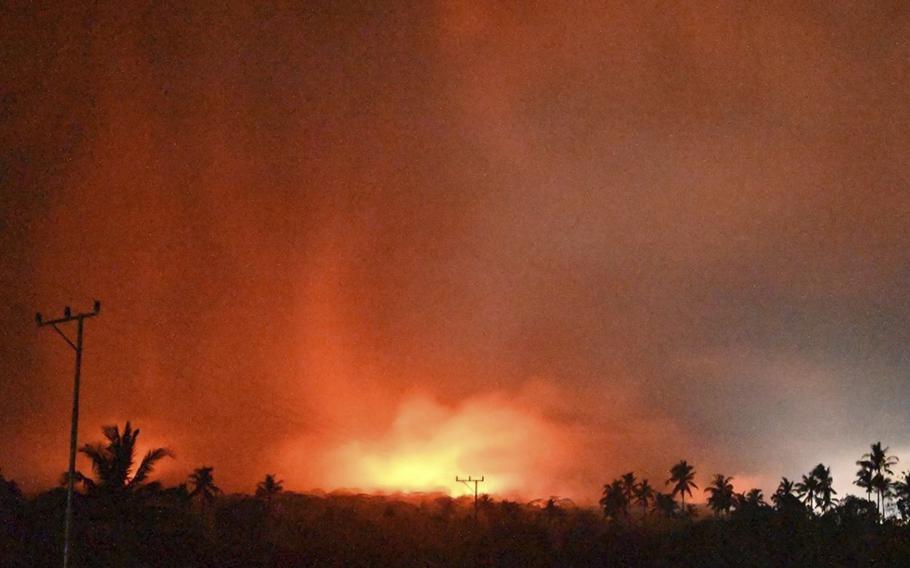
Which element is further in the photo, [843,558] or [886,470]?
[886,470]

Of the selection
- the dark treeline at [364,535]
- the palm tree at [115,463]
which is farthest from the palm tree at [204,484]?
the palm tree at [115,463]

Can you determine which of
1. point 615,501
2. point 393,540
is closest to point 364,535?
point 393,540

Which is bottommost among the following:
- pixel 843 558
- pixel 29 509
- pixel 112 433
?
pixel 843 558

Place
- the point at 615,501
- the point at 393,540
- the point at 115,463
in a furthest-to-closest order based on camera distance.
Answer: the point at 615,501 → the point at 393,540 → the point at 115,463

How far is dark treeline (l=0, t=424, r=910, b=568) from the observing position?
39.0 metres

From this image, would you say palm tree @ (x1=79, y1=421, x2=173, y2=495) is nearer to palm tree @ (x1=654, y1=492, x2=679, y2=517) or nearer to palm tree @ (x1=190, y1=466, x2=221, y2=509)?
palm tree @ (x1=190, y1=466, x2=221, y2=509)

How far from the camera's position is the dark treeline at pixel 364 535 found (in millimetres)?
39000

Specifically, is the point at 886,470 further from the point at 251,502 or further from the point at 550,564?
the point at 251,502

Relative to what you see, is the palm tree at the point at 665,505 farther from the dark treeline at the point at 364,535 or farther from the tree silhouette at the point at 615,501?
the dark treeline at the point at 364,535

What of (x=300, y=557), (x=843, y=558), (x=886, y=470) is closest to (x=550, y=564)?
(x=300, y=557)

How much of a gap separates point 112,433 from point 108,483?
224 centimetres

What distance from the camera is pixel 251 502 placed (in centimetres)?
7250

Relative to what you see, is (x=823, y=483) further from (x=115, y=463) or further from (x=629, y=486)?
(x=115, y=463)

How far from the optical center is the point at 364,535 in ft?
215
